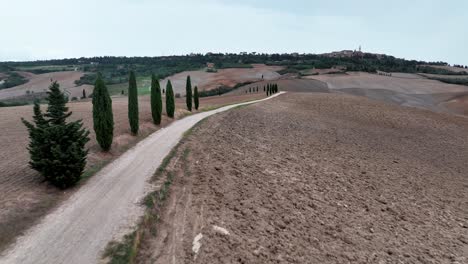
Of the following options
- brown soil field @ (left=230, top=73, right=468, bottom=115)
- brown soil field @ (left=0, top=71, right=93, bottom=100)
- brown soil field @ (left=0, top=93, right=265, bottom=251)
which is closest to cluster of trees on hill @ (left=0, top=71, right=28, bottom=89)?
brown soil field @ (left=0, top=71, right=93, bottom=100)

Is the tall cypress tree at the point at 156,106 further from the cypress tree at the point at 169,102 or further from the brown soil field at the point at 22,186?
the brown soil field at the point at 22,186

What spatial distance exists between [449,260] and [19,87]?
117884 mm

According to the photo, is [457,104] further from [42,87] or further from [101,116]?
[42,87]

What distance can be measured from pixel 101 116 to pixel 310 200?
12089 mm

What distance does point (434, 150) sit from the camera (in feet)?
93.7

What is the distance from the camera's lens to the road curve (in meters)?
8.66

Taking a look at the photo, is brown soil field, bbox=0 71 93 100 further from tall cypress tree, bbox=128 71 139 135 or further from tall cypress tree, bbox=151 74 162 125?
tall cypress tree, bbox=128 71 139 135

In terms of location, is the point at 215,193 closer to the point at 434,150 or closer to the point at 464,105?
the point at 434,150

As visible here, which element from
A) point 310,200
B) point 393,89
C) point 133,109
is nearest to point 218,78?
point 393,89

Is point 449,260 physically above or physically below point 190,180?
below

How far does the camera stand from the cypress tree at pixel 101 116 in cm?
1856

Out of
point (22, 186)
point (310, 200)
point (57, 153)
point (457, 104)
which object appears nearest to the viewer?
point (22, 186)

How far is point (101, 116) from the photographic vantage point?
1883 centimetres

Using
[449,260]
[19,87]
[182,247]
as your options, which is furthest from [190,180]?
[19,87]
